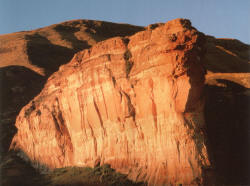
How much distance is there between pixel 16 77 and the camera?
192 feet

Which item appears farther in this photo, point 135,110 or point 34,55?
point 34,55

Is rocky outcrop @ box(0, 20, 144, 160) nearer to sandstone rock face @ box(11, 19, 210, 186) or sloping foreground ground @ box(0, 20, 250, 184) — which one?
sloping foreground ground @ box(0, 20, 250, 184)

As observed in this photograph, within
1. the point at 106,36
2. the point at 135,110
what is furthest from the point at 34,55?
the point at 135,110

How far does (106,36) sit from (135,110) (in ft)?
238

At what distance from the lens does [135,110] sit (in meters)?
26.7

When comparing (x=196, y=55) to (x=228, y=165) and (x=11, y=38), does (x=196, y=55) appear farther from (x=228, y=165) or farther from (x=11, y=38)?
(x=11, y=38)

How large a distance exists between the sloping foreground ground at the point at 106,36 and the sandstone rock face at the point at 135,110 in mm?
3519

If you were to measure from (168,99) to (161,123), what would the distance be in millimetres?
1694

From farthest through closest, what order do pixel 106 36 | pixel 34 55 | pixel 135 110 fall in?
1. pixel 106 36
2. pixel 34 55
3. pixel 135 110

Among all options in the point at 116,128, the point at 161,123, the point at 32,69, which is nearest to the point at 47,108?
the point at 116,128

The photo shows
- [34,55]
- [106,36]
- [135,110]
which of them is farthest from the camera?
[106,36]

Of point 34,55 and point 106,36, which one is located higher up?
point 106,36

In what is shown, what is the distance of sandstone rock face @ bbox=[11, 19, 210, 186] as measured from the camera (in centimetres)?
2319

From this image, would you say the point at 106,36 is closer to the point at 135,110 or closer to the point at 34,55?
the point at 34,55
